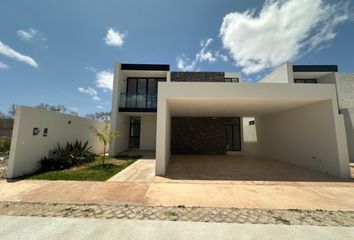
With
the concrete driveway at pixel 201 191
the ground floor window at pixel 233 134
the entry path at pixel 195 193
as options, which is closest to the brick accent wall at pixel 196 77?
the ground floor window at pixel 233 134

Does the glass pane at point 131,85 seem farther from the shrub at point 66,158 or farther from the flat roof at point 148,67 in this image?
the shrub at point 66,158

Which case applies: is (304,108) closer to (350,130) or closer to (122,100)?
(350,130)

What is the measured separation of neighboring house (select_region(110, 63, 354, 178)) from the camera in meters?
6.68

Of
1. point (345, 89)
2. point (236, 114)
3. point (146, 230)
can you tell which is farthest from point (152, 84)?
point (345, 89)

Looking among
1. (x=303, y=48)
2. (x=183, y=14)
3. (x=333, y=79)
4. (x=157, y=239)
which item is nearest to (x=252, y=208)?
(x=157, y=239)

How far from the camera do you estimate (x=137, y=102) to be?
11.9m

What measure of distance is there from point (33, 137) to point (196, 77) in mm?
11737

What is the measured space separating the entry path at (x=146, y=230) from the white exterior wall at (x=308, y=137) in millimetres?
5305

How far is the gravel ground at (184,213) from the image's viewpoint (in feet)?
10.2

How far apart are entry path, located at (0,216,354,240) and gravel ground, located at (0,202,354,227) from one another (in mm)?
191

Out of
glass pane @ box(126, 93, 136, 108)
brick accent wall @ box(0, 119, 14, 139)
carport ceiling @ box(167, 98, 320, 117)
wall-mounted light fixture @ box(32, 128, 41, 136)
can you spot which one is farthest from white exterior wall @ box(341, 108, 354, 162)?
brick accent wall @ box(0, 119, 14, 139)

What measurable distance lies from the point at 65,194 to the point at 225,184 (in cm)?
486

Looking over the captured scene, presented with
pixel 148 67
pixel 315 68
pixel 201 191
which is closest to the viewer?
pixel 201 191

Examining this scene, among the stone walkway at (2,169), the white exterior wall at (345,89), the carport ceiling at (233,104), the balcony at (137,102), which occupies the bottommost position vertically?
the stone walkway at (2,169)
